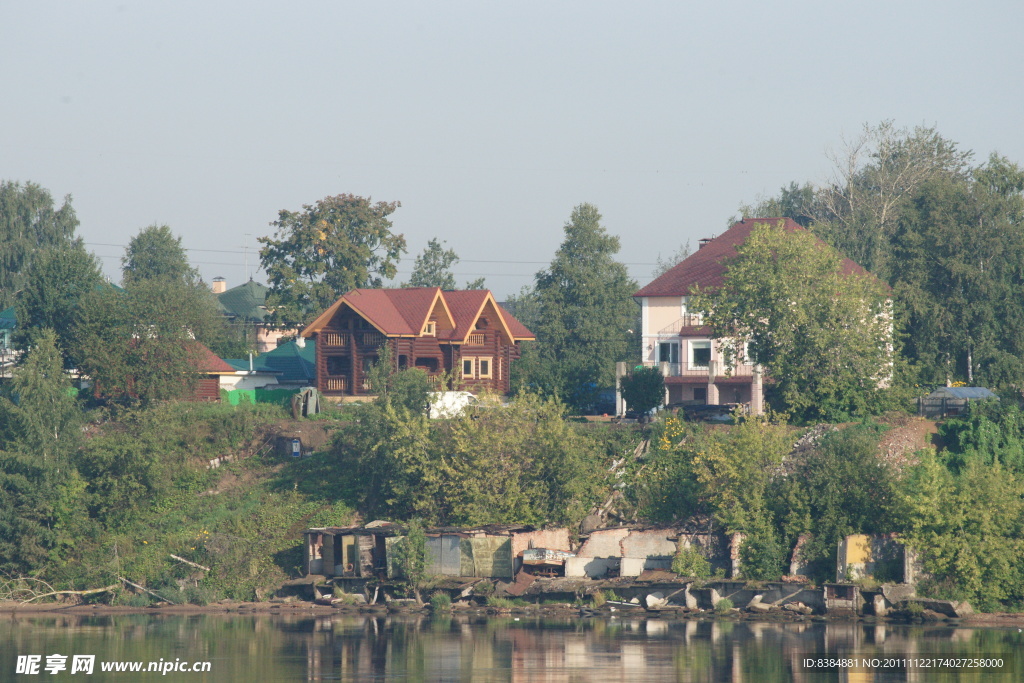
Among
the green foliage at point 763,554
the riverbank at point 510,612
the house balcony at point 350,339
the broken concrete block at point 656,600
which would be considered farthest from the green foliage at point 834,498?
the house balcony at point 350,339

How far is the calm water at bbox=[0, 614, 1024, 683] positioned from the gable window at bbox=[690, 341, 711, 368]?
2442 centimetres

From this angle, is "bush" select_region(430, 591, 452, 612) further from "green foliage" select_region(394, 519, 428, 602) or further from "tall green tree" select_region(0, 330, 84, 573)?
"tall green tree" select_region(0, 330, 84, 573)

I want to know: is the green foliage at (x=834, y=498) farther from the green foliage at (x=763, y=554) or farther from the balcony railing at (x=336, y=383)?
the balcony railing at (x=336, y=383)

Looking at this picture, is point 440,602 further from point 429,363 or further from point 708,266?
point 708,266

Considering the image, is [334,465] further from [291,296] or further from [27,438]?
[291,296]

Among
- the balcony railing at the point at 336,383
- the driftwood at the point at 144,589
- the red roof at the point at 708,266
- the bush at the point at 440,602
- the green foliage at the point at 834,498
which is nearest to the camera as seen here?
the green foliage at the point at 834,498

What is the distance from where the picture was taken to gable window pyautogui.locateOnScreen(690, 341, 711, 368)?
5634 centimetres

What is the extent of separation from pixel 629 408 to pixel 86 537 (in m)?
24.2

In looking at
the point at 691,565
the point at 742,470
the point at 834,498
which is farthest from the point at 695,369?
the point at 691,565

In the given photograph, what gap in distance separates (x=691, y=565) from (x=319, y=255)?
39.1 metres

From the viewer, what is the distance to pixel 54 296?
54.0 metres

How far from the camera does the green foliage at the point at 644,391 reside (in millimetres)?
52562

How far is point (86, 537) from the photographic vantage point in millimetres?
41094

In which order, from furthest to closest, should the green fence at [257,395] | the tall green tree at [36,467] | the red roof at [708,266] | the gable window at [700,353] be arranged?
the green fence at [257,395]
the red roof at [708,266]
the gable window at [700,353]
the tall green tree at [36,467]
